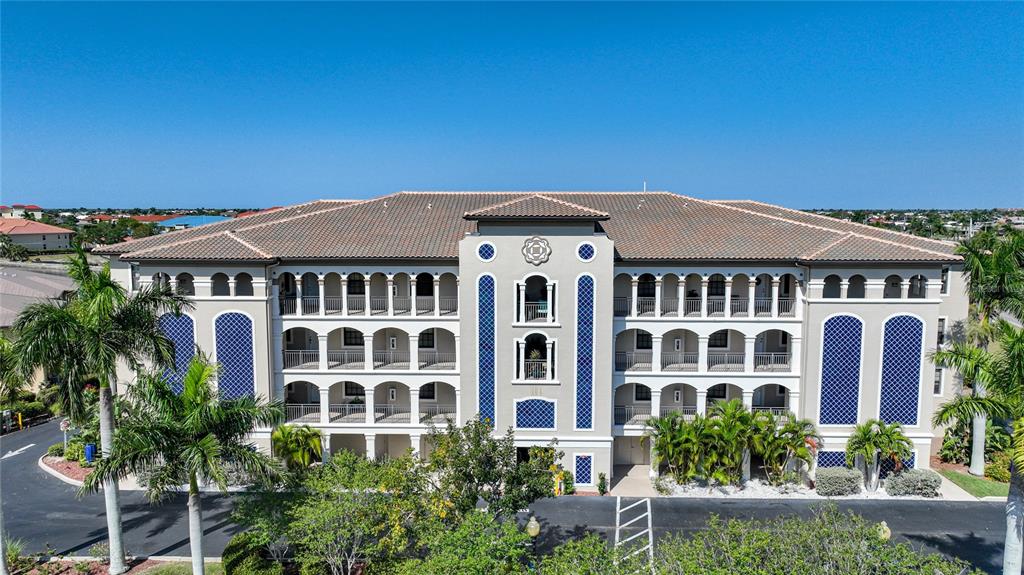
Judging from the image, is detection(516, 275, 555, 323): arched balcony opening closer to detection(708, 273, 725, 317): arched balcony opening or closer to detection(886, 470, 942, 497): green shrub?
detection(708, 273, 725, 317): arched balcony opening

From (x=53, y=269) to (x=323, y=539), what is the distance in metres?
61.9

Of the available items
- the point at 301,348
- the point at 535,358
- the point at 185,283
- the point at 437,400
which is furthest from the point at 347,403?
the point at 535,358

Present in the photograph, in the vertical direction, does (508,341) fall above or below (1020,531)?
above

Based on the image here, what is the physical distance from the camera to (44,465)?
32188mm

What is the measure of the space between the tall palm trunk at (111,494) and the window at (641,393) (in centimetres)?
2307

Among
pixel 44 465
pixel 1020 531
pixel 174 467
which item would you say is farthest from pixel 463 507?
pixel 44 465

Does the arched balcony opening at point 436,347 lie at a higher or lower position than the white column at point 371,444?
higher

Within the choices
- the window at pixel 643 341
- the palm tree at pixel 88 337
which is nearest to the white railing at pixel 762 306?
the window at pixel 643 341

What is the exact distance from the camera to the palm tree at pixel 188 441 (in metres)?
17.4

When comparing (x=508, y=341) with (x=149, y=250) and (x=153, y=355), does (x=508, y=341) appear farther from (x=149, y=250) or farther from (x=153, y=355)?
(x=149, y=250)

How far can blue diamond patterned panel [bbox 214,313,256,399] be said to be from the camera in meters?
30.0

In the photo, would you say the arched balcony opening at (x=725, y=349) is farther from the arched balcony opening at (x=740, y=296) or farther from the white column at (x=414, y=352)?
the white column at (x=414, y=352)

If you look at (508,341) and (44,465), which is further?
(44,465)

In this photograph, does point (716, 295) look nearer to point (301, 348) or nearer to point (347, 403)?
point (347, 403)
